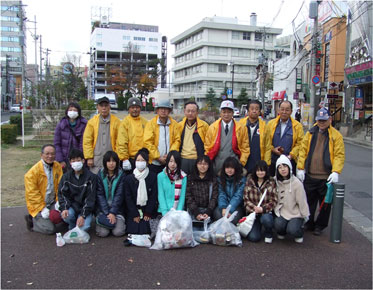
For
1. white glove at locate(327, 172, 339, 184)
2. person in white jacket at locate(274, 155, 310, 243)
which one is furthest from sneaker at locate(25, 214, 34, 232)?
white glove at locate(327, 172, 339, 184)

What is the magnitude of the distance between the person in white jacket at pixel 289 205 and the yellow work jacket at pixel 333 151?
530 millimetres

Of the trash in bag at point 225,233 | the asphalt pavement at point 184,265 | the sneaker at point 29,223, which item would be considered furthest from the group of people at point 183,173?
the asphalt pavement at point 184,265

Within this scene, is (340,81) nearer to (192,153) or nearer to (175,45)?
(192,153)

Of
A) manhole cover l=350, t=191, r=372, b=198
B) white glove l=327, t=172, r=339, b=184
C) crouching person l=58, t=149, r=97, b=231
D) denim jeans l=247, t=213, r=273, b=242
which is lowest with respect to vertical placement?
manhole cover l=350, t=191, r=372, b=198

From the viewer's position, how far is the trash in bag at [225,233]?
4.57 meters

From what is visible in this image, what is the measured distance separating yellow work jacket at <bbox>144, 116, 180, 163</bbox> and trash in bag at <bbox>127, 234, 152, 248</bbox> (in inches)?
51.5

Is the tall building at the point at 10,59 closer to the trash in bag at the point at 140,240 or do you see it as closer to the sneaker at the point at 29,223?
the sneaker at the point at 29,223

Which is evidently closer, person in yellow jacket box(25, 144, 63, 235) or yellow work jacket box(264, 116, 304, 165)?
person in yellow jacket box(25, 144, 63, 235)

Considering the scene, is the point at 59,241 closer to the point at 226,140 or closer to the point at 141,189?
the point at 141,189

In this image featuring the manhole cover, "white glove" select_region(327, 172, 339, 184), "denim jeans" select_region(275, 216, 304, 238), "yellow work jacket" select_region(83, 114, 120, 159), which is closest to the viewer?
"denim jeans" select_region(275, 216, 304, 238)

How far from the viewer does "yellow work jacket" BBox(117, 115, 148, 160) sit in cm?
539

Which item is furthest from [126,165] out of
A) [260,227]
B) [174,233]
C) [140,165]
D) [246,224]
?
[260,227]

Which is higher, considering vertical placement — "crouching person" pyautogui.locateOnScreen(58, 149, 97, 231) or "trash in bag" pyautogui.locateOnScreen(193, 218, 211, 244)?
"crouching person" pyautogui.locateOnScreen(58, 149, 97, 231)

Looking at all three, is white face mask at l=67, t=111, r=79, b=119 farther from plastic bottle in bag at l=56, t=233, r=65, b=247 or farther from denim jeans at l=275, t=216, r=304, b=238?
denim jeans at l=275, t=216, r=304, b=238
